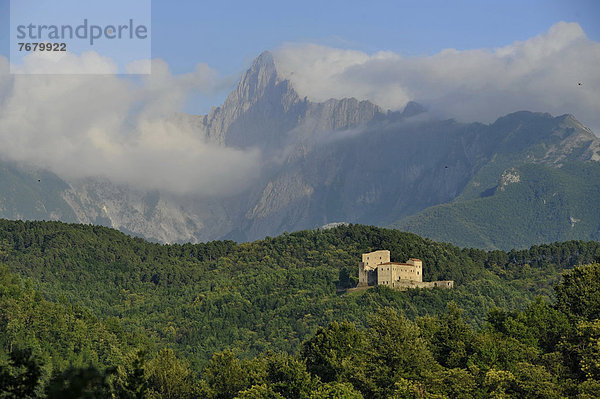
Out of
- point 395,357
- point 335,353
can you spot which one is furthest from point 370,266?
point 395,357

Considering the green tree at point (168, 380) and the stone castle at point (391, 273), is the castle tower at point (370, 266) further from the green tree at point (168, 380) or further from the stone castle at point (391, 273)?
the green tree at point (168, 380)

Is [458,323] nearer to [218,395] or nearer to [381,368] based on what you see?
[381,368]

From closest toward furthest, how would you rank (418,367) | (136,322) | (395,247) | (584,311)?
1. (418,367)
2. (584,311)
3. (136,322)
4. (395,247)

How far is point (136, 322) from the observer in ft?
606

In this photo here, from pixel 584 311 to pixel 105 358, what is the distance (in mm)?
64174

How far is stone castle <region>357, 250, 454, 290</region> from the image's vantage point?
17775 centimetres

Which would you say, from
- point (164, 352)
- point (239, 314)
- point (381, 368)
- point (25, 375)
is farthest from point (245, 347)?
point (25, 375)

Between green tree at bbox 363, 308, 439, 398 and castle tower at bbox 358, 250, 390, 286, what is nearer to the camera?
green tree at bbox 363, 308, 439, 398

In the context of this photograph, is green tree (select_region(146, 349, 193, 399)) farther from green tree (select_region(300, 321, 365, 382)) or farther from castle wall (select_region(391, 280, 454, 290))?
castle wall (select_region(391, 280, 454, 290))

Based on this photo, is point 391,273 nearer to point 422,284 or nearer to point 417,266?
point 422,284

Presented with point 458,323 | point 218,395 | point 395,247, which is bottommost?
point 218,395

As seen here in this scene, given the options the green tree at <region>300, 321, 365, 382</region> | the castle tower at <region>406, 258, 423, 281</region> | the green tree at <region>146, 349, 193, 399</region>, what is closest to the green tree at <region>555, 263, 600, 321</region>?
the green tree at <region>300, 321, 365, 382</region>

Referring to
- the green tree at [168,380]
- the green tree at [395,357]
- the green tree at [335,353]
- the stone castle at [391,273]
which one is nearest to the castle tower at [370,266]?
the stone castle at [391,273]

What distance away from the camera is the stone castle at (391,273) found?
17775 cm
